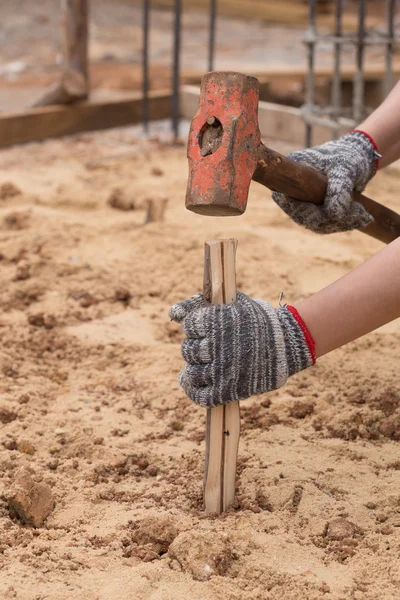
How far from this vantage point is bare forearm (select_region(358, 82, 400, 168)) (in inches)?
82.7

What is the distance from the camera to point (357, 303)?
158 cm

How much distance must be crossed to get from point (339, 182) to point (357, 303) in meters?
0.50

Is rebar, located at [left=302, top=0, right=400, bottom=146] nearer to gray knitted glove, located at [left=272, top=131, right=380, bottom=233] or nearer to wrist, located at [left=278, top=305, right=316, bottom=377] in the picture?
gray knitted glove, located at [left=272, top=131, right=380, bottom=233]

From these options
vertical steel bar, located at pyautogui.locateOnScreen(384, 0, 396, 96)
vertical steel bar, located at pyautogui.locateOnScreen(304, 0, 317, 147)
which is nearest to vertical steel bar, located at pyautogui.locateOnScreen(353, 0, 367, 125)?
vertical steel bar, located at pyautogui.locateOnScreen(384, 0, 396, 96)

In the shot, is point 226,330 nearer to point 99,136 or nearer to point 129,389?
point 129,389

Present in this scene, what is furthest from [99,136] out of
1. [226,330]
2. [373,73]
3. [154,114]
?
[226,330]

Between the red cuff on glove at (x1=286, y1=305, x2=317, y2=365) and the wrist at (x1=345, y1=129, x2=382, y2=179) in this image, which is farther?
the wrist at (x1=345, y1=129, x2=382, y2=179)

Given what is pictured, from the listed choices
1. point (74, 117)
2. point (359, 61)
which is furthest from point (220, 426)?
point (74, 117)

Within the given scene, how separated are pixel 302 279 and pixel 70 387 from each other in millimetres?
1031

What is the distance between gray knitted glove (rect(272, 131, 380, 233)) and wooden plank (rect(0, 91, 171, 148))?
318cm

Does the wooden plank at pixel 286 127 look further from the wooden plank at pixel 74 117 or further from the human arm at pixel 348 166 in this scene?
the human arm at pixel 348 166

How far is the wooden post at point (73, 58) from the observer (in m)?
4.96

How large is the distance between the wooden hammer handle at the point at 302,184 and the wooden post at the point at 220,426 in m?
0.22

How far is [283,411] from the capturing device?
2186 mm
